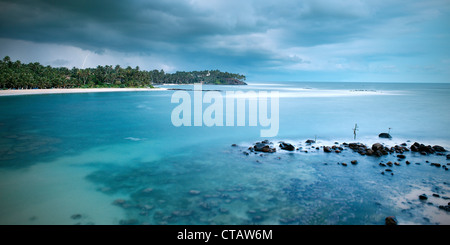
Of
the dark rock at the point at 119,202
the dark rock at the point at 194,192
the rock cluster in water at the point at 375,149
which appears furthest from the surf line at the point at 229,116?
the dark rock at the point at 119,202

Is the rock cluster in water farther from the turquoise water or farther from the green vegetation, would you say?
the green vegetation

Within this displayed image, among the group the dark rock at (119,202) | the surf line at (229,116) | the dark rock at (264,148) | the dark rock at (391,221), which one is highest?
the surf line at (229,116)

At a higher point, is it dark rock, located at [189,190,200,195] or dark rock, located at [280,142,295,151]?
dark rock, located at [280,142,295,151]

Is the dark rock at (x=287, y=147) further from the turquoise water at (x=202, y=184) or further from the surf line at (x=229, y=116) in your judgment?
the surf line at (x=229, y=116)

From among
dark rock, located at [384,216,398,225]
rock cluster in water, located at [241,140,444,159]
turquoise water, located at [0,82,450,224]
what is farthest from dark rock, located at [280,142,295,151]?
dark rock, located at [384,216,398,225]

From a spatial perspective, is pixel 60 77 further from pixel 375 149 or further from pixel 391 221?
pixel 391 221

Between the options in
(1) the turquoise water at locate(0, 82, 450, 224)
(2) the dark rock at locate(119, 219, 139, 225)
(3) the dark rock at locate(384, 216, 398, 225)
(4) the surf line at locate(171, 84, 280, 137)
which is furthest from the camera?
(4) the surf line at locate(171, 84, 280, 137)

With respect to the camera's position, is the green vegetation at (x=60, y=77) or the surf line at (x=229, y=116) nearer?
the surf line at (x=229, y=116)

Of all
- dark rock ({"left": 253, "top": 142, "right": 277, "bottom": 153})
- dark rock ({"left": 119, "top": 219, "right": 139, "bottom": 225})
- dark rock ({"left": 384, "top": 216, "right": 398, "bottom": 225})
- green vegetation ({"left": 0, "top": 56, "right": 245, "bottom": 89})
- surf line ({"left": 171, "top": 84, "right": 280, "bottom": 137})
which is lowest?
dark rock ({"left": 119, "top": 219, "right": 139, "bottom": 225})

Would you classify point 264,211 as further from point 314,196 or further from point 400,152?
point 400,152

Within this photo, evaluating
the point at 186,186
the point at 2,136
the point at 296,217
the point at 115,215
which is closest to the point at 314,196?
the point at 296,217

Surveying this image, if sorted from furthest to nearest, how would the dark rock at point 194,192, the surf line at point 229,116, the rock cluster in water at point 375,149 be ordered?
the surf line at point 229,116
the rock cluster in water at point 375,149
the dark rock at point 194,192
